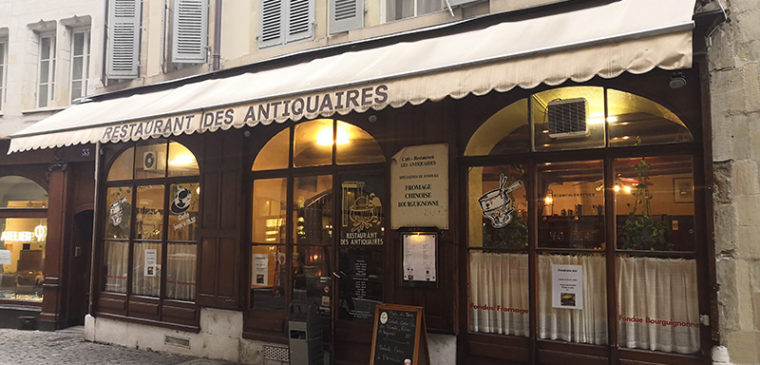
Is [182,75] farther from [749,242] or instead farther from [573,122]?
[749,242]

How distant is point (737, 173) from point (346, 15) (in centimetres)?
499

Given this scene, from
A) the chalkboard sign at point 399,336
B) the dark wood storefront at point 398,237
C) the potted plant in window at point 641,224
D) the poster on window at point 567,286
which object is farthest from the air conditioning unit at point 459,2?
the chalkboard sign at point 399,336

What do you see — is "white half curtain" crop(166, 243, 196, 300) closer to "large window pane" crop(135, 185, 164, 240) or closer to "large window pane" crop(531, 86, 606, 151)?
"large window pane" crop(135, 185, 164, 240)

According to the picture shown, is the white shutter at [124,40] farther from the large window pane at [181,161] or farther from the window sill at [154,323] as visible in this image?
the window sill at [154,323]

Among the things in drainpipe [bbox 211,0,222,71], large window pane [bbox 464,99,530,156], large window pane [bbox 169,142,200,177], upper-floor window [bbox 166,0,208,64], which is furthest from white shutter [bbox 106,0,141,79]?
large window pane [bbox 464,99,530,156]

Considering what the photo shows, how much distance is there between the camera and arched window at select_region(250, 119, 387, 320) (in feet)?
22.2

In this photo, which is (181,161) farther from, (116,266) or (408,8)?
(408,8)

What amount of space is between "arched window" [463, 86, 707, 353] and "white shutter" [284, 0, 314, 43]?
3146mm

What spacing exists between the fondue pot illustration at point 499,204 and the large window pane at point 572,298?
1.89ft

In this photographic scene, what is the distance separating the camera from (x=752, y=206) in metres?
4.60

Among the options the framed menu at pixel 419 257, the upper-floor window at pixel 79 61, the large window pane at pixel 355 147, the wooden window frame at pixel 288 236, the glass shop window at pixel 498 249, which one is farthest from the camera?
the upper-floor window at pixel 79 61

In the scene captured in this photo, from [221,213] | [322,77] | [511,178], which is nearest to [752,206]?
[511,178]

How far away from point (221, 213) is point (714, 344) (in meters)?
6.38

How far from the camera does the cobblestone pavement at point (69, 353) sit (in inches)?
302
